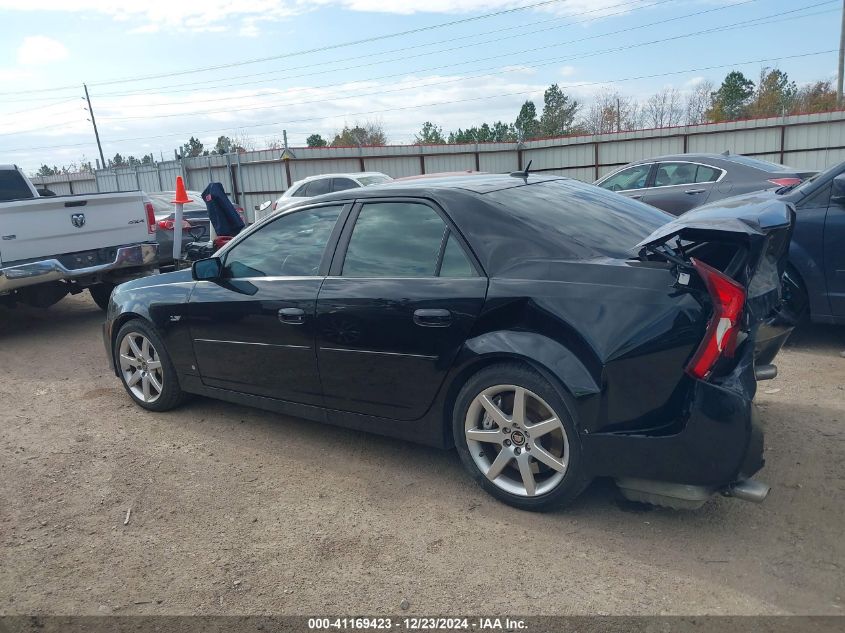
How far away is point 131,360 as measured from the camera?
16.9ft

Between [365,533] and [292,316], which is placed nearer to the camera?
[365,533]

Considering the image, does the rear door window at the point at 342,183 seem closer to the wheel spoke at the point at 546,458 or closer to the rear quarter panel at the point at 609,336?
the rear quarter panel at the point at 609,336

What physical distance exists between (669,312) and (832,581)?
3.97 feet

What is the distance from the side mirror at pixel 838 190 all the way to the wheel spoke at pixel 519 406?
3828mm

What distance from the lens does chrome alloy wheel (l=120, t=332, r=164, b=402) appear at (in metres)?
5.03

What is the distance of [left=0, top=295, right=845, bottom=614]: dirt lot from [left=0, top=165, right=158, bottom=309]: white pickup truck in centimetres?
305

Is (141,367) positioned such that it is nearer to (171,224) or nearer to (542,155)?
(171,224)

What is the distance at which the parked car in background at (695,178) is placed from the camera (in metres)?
8.67

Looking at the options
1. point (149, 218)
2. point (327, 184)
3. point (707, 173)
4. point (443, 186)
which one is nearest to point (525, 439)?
point (443, 186)

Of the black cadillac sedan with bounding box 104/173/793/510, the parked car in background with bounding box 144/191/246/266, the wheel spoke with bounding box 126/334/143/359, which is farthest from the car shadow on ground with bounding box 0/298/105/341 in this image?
the black cadillac sedan with bounding box 104/173/793/510

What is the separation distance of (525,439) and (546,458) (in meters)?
0.13

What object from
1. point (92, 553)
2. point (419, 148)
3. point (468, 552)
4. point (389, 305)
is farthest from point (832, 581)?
point (419, 148)

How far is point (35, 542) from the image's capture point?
339 cm

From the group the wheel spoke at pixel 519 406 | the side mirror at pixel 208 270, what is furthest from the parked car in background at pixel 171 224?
the wheel spoke at pixel 519 406
